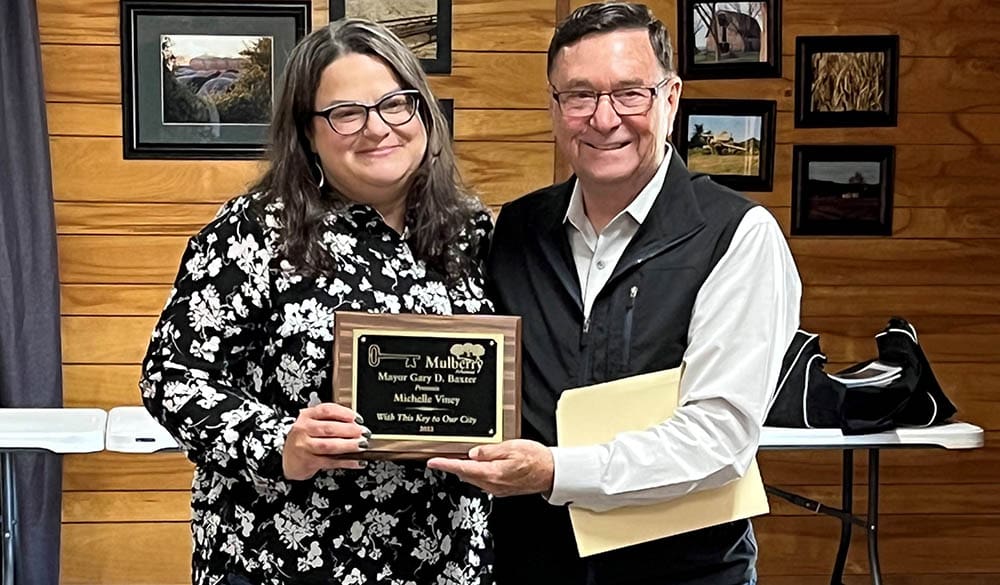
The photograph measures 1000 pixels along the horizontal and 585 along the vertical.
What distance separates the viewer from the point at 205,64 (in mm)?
3139

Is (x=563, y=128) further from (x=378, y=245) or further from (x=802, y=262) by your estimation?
(x=802, y=262)

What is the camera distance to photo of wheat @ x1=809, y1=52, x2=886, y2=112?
335cm

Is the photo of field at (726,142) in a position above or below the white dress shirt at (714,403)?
above

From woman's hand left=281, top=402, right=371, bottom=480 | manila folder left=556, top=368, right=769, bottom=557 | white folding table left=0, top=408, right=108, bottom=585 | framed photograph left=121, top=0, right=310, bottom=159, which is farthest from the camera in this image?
framed photograph left=121, top=0, right=310, bottom=159

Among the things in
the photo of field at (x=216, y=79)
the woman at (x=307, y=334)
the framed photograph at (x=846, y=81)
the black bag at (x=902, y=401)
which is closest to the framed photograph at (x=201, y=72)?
the photo of field at (x=216, y=79)

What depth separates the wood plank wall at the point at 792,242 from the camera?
10.3ft

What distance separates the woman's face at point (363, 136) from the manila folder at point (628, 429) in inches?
14.4

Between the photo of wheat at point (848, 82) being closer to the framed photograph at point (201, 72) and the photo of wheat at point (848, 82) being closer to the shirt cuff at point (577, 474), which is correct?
the framed photograph at point (201, 72)

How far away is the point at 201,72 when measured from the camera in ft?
10.3

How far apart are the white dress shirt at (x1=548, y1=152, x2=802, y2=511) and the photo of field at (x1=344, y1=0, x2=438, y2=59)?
1899 millimetres

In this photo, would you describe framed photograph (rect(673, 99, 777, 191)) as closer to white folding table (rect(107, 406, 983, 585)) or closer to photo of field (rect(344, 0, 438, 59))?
photo of field (rect(344, 0, 438, 59))

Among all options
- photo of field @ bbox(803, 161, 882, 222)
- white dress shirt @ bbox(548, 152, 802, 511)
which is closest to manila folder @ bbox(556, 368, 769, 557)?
white dress shirt @ bbox(548, 152, 802, 511)

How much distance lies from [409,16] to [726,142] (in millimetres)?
958

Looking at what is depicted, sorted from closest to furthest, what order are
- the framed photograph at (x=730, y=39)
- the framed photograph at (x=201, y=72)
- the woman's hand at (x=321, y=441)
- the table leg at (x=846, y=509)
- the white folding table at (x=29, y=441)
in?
the woman's hand at (x=321, y=441)
the white folding table at (x=29, y=441)
the table leg at (x=846, y=509)
the framed photograph at (x=201, y=72)
the framed photograph at (x=730, y=39)
